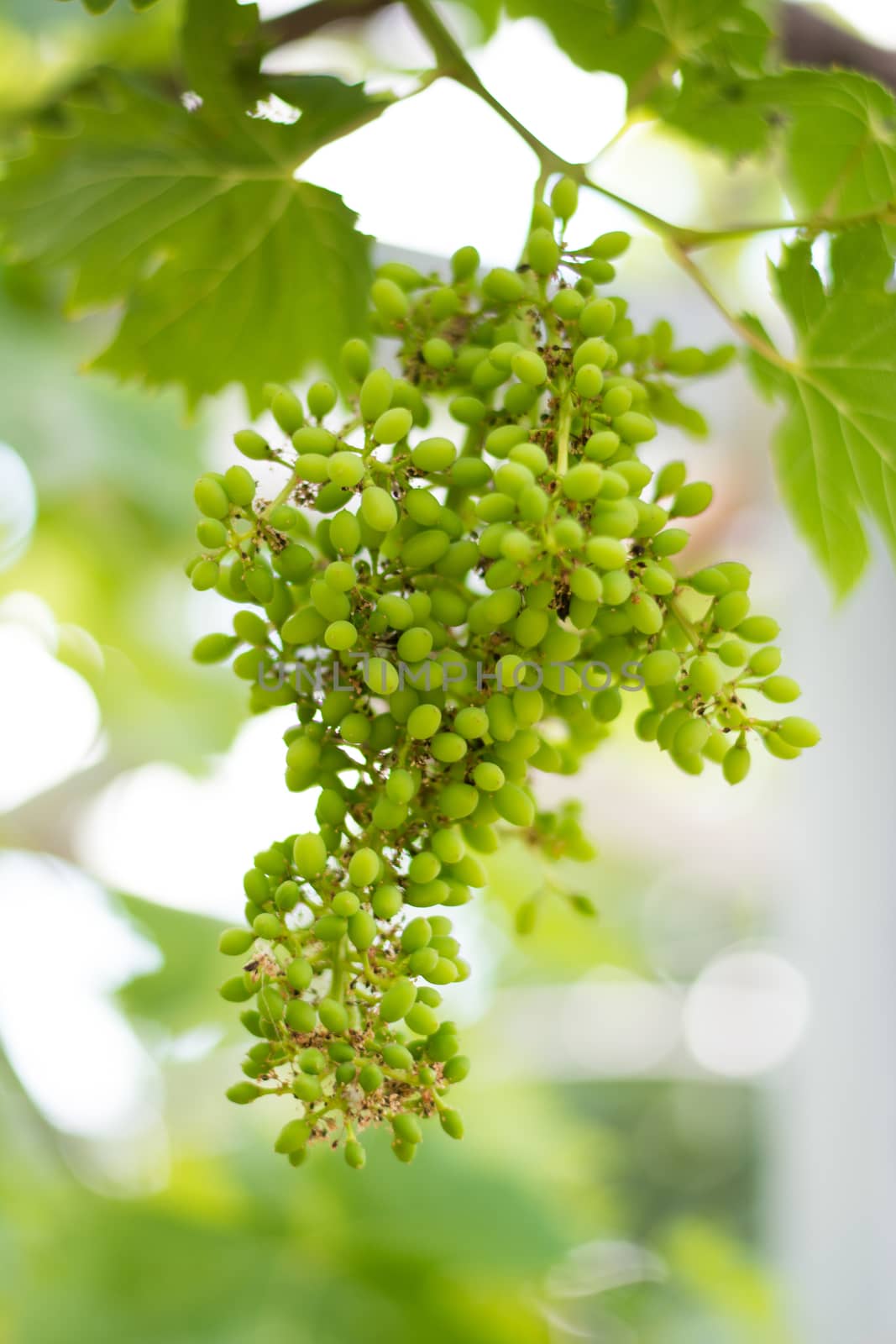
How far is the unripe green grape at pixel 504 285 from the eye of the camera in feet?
1.10

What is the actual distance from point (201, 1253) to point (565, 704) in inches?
37.6

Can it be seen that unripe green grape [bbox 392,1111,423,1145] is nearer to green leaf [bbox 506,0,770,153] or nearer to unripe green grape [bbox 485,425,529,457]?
unripe green grape [bbox 485,425,529,457]

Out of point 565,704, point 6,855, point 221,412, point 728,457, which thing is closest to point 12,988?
point 6,855

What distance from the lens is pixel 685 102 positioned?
437 mm

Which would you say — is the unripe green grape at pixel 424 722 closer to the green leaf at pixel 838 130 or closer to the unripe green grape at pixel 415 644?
the unripe green grape at pixel 415 644

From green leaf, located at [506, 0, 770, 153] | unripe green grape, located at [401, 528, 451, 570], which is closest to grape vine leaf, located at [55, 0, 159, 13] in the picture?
green leaf, located at [506, 0, 770, 153]

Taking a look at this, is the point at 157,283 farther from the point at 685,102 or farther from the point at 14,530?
the point at 14,530

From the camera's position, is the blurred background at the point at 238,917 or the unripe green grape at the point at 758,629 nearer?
the unripe green grape at the point at 758,629

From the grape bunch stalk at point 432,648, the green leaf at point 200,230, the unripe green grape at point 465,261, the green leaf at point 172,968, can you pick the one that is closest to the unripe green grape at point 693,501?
the grape bunch stalk at point 432,648

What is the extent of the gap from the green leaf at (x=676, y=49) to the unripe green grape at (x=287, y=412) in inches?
7.8

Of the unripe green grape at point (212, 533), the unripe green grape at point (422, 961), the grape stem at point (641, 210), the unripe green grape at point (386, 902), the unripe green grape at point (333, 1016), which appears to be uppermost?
the grape stem at point (641, 210)

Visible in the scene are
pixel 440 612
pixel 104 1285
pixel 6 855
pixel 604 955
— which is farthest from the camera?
pixel 604 955

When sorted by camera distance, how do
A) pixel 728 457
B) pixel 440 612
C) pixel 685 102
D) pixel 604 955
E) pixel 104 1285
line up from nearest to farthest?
pixel 440 612, pixel 685 102, pixel 104 1285, pixel 604 955, pixel 728 457

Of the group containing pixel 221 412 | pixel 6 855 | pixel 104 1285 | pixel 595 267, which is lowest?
pixel 104 1285
